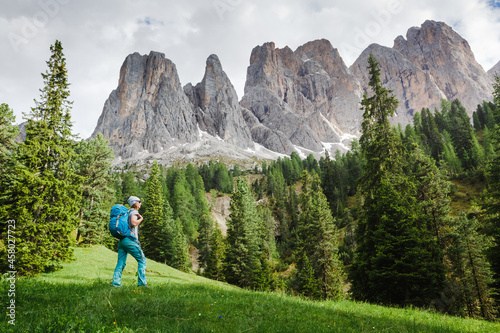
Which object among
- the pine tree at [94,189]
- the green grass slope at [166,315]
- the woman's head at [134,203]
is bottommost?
the green grass slope at [166,315]

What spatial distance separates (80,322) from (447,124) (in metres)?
123

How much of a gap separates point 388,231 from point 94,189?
31.2 metres

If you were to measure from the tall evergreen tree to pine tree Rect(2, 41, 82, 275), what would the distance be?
20.8 m

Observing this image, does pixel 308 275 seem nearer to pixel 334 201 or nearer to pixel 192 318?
pixel 192 318

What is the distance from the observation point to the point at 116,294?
6.46 m

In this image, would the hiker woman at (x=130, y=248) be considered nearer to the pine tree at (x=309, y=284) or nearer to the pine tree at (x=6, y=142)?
the pine tree at (x=6, y=142)

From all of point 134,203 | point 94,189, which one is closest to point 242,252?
point 94,189

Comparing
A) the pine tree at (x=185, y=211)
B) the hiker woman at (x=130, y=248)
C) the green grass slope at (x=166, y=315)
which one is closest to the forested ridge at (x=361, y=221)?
the green grass slope at (x=166, y=315)

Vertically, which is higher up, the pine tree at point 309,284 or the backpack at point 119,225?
the backpack at point 119,225

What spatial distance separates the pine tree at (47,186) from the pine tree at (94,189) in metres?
10.6

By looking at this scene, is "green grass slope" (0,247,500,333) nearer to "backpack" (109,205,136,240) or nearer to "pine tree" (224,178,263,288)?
"backpack" (109,205,136,240)

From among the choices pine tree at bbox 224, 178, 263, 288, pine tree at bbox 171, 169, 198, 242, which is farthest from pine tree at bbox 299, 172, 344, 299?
pine tree at bbox 171, 169, 198, 242

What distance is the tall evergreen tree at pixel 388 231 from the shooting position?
1656cm

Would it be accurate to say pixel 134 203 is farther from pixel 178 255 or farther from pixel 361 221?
pixel 178 255
